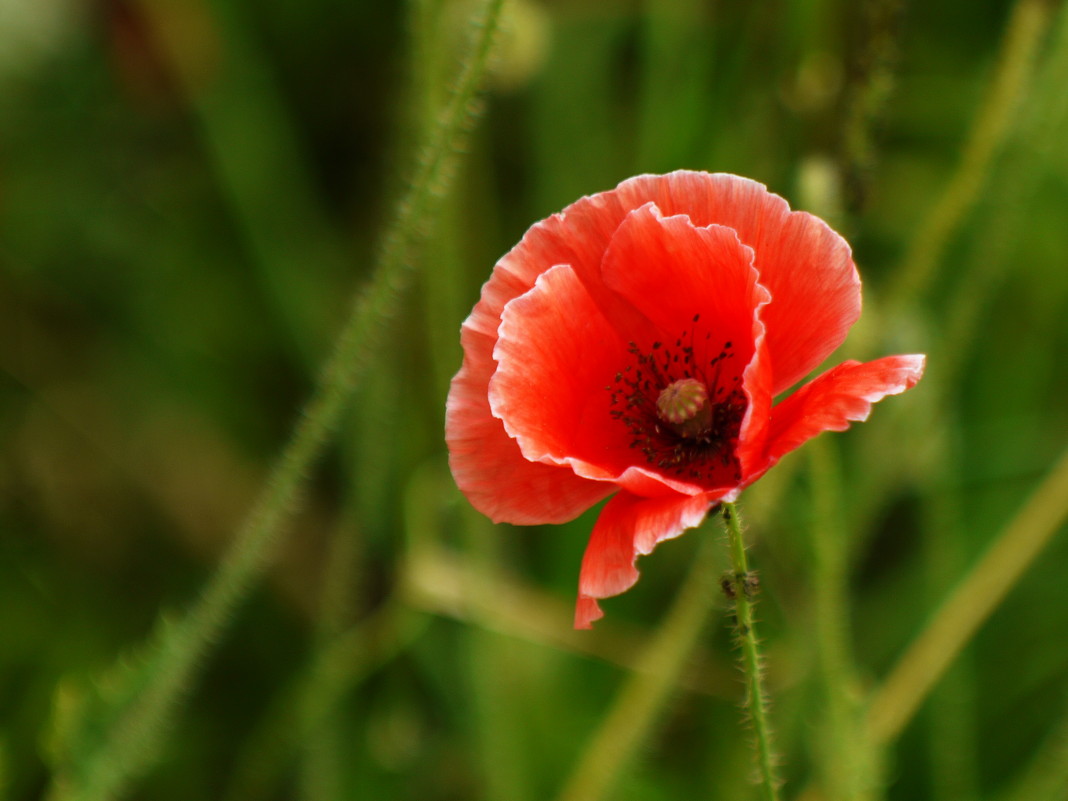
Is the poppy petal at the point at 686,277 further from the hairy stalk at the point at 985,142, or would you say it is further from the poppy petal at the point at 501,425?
the hairy stalk at the point at 985,142

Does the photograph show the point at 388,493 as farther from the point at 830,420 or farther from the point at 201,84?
the point at 830,420

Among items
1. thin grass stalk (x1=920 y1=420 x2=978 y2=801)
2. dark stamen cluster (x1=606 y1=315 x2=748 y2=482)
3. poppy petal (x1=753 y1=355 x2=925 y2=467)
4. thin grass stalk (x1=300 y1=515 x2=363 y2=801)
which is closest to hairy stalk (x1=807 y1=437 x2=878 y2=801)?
dark stamen cluster (x1=606 y1=315 x2=748 y2=482)

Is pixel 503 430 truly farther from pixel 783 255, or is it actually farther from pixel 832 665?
pixel 832 665

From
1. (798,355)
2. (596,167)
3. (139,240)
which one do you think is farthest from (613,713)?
(139,240)

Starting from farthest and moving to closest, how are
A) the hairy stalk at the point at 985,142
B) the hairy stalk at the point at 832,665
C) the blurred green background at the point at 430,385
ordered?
the blurred green background at the point at 430,385 < the hairy stalk at the point at 985,142 < the hairy stalk at the point at 832,665

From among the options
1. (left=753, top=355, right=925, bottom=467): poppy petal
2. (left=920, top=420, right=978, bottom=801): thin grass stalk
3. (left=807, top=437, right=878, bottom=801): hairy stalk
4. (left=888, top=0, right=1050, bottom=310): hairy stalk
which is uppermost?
(left=753, top=355, right=925, bottom=467): poppy petal

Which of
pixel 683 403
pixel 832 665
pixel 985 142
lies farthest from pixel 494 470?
pixel 985 142

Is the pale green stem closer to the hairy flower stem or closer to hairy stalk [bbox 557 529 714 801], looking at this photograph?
hairy stalk [bbox 557 529 714 801]

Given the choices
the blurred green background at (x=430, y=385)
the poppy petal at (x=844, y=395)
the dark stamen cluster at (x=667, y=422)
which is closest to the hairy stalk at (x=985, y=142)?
the blurred green background at (x=430, y=385)
